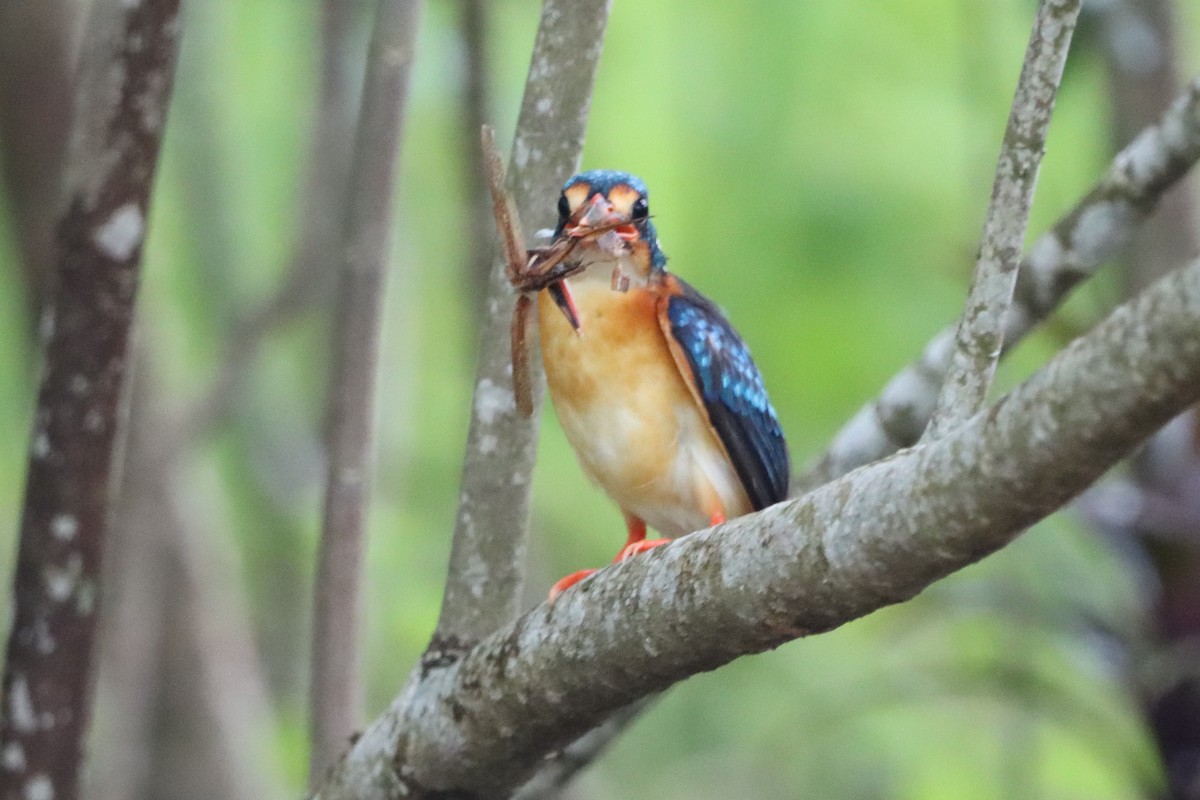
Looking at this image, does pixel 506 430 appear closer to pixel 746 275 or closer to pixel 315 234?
pixel 315 234

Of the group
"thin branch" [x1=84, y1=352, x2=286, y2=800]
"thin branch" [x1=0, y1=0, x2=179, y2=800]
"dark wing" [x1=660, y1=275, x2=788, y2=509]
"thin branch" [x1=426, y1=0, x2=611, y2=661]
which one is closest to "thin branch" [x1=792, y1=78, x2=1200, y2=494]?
"dark wing" [x1=660, y1=275, x2=788, y2=509]

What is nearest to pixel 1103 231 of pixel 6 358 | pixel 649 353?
pixel 649 353

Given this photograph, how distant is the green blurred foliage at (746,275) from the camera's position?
7078 mm

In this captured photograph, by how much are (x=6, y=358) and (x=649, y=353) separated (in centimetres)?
563

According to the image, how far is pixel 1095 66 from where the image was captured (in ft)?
19.7

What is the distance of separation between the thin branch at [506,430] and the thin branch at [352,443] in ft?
2.30

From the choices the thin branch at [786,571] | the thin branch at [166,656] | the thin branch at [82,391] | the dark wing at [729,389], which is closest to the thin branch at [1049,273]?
the dark wing at [729,389]

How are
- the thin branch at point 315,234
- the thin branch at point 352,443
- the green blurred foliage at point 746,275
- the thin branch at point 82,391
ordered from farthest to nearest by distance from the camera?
the green blurred foliage at point 746,275
the thin branch at point 315,234
the thin branch at point 352,443
the thin branch at point 82,391

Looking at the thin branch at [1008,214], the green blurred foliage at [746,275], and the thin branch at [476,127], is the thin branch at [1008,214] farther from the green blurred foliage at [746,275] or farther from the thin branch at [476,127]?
the green blurred foliage at [746,275]

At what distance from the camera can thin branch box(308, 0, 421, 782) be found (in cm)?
414

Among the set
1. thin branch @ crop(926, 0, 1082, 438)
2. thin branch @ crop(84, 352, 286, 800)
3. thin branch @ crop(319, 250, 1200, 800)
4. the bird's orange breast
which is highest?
thin branch @ crop(84, 352, 286, 800)

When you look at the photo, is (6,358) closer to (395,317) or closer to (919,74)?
(395,317)

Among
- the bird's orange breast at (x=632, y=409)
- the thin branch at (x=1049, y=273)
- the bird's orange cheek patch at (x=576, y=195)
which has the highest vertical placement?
the bird's orange cheek patch at (x=576, y=195)

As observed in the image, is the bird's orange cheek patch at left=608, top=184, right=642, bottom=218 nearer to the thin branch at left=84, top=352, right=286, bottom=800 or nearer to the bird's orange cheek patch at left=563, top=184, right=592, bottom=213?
the bird's orange cheek patch at left=563, top=184, right=592, bottom=213
